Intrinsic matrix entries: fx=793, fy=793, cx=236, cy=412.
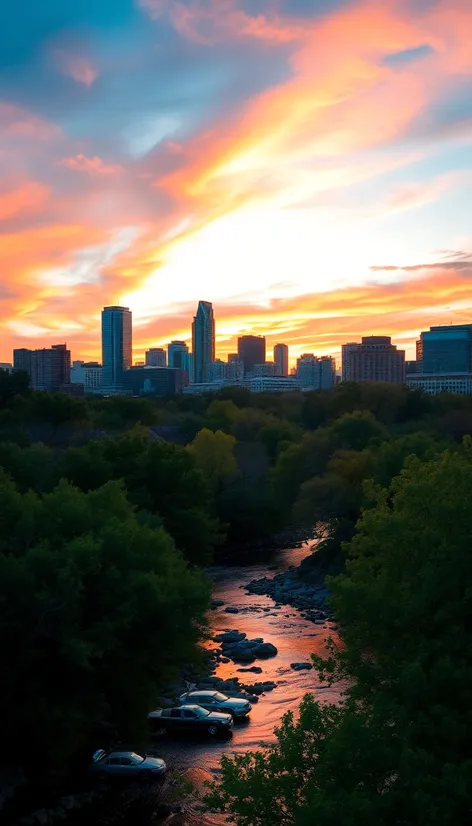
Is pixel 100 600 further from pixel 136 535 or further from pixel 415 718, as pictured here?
pixel 415 718

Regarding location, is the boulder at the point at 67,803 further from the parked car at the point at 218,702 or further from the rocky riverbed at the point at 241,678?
the parked car at the point at 218,702

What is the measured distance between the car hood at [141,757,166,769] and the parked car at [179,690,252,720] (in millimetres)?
3205

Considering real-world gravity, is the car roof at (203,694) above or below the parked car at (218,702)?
above

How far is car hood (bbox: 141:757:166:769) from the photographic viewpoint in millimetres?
18750

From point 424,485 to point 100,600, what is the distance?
8.93 metres

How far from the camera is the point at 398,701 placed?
36.5ft

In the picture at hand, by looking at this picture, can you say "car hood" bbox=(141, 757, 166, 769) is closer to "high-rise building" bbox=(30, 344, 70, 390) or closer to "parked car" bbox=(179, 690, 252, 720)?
"parked car" bbox=(179, 690, 252, 720)

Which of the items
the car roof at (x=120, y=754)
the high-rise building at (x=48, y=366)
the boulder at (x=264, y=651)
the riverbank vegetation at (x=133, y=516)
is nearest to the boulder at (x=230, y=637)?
the boulder at (x=264, y=651)

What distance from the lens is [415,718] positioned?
1059cm

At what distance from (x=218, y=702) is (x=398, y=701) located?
40.5 feet

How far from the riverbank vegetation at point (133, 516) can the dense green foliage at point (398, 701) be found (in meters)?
0.80

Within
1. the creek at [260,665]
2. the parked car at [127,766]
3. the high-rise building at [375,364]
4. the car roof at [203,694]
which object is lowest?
the creek at [260,665]

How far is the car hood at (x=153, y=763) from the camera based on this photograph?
738 inches

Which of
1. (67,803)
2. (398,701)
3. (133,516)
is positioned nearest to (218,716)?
(67,803)
